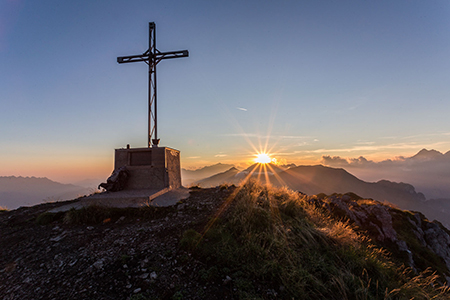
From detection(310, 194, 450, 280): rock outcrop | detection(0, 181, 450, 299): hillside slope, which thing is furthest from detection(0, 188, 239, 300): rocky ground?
detection(310, 194, 450, 280): rock outcrop

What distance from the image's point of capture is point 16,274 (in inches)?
169

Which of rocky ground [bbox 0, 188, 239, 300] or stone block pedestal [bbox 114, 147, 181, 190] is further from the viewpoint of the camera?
stone block pedestal [bbox 114, 147, 181, 190]

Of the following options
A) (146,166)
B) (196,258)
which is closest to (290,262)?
(196,258)

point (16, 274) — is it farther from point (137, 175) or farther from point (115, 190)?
point (137, 175)

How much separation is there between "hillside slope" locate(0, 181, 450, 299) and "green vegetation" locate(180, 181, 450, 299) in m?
0.02

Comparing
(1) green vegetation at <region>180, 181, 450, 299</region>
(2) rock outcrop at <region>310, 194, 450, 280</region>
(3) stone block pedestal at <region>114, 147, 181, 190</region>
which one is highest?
(3) stone block pedestal at <region>114, 147, 181, 190</region>

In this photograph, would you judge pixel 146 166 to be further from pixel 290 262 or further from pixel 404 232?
pixel 404 232

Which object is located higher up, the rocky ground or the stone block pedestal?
the stone block pedestal

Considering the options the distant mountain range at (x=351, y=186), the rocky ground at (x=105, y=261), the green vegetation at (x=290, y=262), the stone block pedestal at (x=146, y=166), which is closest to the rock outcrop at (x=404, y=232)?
the green vegetation at (x=290, y=262)

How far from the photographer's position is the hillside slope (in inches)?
146

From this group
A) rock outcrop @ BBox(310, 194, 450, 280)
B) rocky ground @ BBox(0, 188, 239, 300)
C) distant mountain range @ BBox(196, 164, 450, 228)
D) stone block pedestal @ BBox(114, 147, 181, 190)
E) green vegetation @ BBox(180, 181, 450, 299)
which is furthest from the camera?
distant mountain range @ BBox(196, 164, 450, 228)

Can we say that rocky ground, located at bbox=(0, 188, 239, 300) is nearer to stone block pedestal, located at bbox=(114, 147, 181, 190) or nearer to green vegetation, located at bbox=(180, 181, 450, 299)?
green vegetation, located at bbox=(180, 181, 450, 299)

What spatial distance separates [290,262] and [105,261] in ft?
13.7

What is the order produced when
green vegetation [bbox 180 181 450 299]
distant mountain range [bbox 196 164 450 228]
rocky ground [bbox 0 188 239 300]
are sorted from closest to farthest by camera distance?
rocky ground [bbox 0 188 239 300], green vegetation [bbox 180 181 450 299], distant mountain range [bbox 196 164 450 228]
